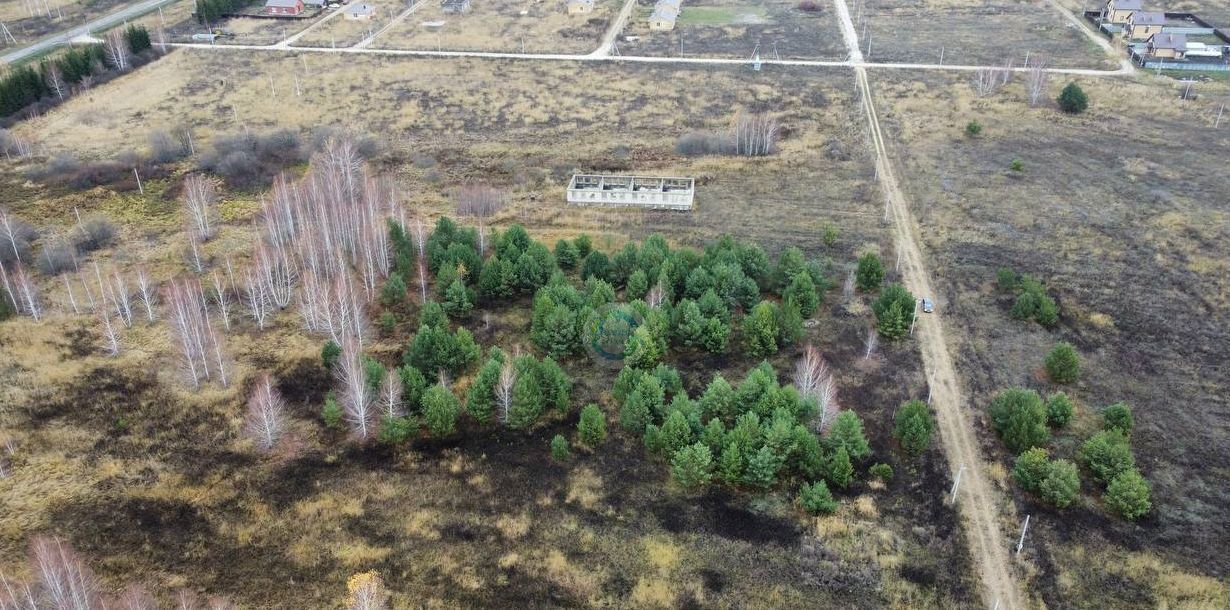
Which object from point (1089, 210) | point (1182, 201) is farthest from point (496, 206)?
point (1182, 201)

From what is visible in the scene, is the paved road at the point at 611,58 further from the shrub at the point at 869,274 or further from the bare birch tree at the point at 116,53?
the shrub at the point at 869,274

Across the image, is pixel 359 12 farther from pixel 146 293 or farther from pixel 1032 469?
pixel 1032 469

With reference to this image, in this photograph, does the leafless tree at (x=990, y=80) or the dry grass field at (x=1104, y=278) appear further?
the leafless tree at (x=990, y=80)

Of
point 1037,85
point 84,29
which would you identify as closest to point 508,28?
point 84,29

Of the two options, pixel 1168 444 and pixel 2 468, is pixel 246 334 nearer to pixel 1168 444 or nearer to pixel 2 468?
pixel 2 468

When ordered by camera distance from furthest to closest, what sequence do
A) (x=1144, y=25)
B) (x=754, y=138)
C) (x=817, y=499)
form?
(x=1144, y=25) → (x=754, y=138) → (x=817, y=499)

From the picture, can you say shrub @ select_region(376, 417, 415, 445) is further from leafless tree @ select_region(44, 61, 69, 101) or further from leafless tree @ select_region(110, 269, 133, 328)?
leafless tree @ select_region(44, 61, 69, 101)

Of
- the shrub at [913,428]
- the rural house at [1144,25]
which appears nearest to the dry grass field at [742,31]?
the rural house at [1144,25]

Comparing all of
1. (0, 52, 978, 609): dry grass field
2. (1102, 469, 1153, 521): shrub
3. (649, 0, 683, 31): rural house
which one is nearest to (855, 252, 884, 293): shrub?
(0, 52, 978, 609): dry grass field
